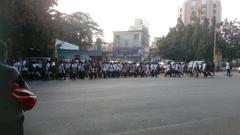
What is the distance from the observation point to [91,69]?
33.8m

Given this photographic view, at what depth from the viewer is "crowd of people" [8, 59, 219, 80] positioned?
1150 inches

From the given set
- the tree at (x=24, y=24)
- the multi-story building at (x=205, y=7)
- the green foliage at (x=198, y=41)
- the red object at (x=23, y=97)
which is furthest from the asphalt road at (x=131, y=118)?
the multi-story building at (x=205, y=7)

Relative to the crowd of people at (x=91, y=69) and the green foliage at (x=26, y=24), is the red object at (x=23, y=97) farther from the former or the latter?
the crowd of people at (x=91, y=69)

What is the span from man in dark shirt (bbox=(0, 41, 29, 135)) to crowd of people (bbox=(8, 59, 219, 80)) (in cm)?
2315

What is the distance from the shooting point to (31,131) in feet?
28.0

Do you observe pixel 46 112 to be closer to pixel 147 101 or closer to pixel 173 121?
pixel 173 121

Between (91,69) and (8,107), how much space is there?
2974cm

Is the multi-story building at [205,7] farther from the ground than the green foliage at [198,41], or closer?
farther from the ground

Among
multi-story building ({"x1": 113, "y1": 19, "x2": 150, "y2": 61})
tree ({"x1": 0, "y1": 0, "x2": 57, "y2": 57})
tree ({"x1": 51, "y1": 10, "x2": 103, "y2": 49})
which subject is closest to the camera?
tree ({"x1": 0, "y1": 0, "x2": 57, "y2": 57})

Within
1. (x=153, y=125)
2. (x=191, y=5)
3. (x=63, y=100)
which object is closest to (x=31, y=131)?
(x=153, y=125)

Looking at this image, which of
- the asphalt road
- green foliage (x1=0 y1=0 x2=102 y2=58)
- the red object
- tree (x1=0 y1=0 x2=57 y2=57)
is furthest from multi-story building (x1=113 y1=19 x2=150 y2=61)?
the red object

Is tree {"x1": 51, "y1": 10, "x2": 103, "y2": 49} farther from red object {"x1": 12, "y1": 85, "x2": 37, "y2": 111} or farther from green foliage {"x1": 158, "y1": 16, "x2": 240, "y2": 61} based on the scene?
red object {"x1": 12, "y1": 85, "x2": 37, "y2": 111}

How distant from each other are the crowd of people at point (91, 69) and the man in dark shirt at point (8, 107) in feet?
76.0

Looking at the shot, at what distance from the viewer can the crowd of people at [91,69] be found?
29203 millimetres
